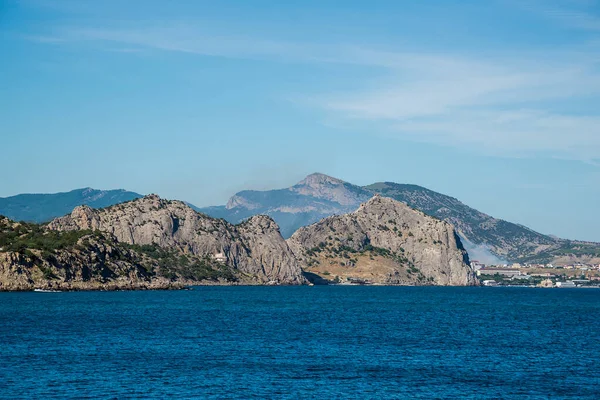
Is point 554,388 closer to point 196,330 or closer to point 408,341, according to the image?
point 408,341

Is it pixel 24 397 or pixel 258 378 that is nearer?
pixel 24 397

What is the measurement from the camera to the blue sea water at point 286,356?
67.2 m

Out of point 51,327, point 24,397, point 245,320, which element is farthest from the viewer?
point 245,320

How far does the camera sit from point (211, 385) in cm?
6831

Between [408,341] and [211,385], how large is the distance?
4173 centimetres

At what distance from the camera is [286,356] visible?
8644 cm

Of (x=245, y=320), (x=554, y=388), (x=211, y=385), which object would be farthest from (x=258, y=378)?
(x=245, y=320)

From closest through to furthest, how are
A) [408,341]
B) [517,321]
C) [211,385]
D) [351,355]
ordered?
[211,385] → [351,355] → [408,341] → [517,321]

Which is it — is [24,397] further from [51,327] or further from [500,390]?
[51,327]

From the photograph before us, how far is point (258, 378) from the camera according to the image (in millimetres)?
72000

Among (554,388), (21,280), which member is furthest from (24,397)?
(21,280)

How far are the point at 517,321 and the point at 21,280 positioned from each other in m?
120

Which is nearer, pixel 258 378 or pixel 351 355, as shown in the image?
pixel 258 378

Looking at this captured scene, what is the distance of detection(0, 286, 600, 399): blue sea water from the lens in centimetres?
6725
